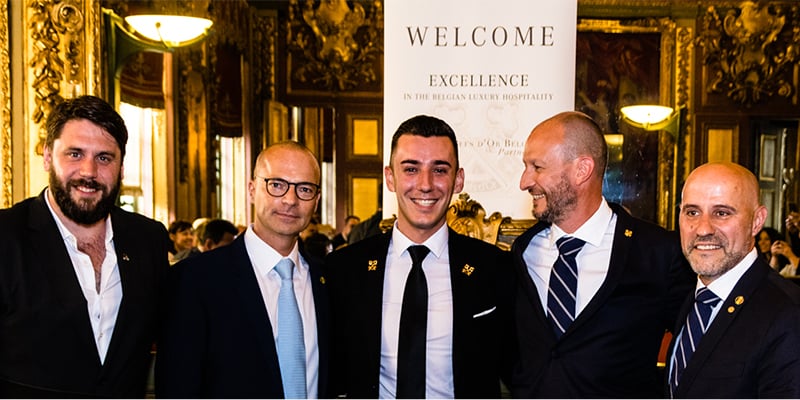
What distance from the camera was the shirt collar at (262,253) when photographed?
8.89 feet

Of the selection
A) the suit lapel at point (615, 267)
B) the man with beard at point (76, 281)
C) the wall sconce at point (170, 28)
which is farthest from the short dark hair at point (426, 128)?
the wall sconce at point (170, 28)

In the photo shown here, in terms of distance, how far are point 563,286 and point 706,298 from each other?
0.44m

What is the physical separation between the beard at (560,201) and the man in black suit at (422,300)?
0.24m

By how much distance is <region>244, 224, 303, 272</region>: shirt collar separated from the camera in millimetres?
2709

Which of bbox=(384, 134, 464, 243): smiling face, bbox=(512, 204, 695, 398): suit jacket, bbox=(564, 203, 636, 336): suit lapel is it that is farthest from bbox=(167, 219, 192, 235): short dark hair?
bbox=(564, 203, 636, 336): suit lapel

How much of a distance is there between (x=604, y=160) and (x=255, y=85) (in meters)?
8.95

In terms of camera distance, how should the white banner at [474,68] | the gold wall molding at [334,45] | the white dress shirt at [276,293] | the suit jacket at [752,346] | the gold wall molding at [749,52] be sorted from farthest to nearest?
the gold wall molding at [749,52] → the gold wall molding at [334,45] → the white banner at [474,68] → the white dress shirt at [276,293] → the suit jacket at [752,346]

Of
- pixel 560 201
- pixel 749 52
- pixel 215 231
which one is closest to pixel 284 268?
pixel 560 201

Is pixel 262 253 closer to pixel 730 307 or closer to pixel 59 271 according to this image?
pixel 59 271

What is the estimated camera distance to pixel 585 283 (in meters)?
2.80

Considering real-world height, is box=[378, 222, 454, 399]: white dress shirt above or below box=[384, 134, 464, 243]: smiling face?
below

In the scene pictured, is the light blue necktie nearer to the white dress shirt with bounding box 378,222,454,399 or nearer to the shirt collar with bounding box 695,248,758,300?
the white dress shirt with bounding box 378,222,454,399

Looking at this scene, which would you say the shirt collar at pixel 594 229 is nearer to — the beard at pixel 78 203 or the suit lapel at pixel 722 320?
the suit lapel at pixel 722 320

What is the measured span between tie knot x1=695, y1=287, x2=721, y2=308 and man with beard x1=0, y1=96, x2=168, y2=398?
1658mm
